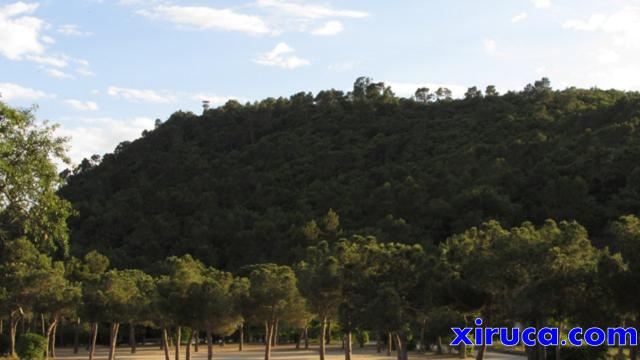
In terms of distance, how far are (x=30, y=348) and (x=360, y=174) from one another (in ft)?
224

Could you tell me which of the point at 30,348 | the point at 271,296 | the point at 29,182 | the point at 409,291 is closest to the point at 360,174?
the point at 271,296

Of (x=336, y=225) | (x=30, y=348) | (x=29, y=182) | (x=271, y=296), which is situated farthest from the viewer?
(x=336, y=225)

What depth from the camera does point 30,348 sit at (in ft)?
143

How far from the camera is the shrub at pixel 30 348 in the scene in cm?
4319

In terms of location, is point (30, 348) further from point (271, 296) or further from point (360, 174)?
point (360, 174)

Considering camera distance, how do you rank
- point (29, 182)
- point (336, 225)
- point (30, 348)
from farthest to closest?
point (336, 225) < point (30, 348) < point (29, 182)

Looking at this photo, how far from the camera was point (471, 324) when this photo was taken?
3816 cm

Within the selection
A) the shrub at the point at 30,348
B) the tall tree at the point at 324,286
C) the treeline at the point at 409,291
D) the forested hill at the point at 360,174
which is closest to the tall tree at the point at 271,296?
the treeline at the point at 409,291

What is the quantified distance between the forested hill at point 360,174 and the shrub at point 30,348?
2516 cm

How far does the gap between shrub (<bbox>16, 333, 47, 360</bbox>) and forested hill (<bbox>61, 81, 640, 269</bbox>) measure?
2516 cm

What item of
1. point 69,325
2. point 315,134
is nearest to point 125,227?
point 69,325

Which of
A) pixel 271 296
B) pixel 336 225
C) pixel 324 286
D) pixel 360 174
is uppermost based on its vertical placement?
pixel 360 174

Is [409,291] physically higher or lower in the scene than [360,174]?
lower

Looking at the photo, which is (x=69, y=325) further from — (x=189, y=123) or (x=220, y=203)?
(x=189, y=123)
